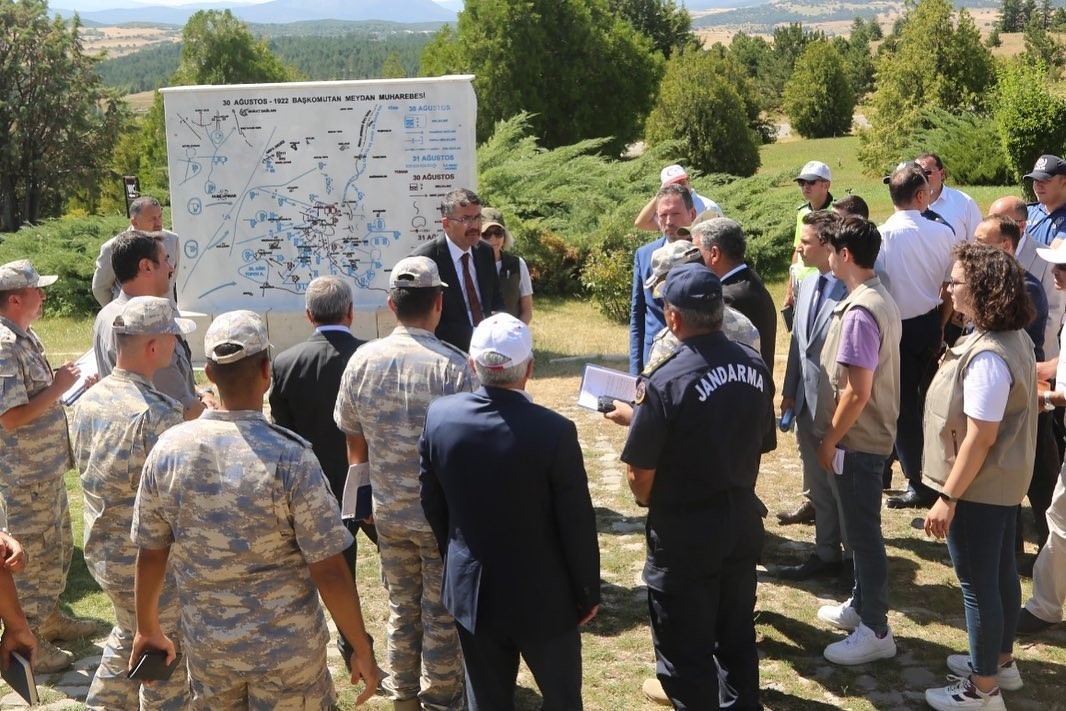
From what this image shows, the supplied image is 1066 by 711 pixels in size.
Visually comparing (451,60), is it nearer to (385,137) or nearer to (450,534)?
(385,137)

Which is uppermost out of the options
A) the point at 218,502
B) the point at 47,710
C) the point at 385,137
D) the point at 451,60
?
the point at 451,60

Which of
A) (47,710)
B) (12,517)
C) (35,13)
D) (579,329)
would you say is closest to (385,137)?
(579,329)

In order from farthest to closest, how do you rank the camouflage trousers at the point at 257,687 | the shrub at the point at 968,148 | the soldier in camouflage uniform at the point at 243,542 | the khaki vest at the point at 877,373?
1. the shrub at the point at 968,148
2. the khaki vest at the point at 877,373
3. the camouflage trousers at the point at 257,687
4. the soldier in camouflage uniform at the point at 243,542

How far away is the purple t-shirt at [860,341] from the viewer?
14.6 ft

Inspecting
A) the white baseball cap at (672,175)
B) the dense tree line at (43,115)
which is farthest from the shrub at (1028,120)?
the dense tree line at (43,115)

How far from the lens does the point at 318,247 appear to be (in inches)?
414

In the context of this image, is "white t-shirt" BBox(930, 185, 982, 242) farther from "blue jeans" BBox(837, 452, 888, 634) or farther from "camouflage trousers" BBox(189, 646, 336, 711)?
"camouflage trousers" BBox(189, 646, 336, 711)

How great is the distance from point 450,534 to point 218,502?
0.81m

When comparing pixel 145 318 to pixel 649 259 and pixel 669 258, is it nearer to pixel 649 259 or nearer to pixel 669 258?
pixel 669 258

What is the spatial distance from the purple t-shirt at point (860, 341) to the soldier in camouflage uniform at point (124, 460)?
270cm

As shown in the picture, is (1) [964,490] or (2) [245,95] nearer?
(1) [964,490]

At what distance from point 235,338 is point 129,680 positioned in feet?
5.22

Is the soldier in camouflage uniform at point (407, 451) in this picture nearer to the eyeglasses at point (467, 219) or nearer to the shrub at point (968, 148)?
the eyeglasses at point (467, 219)

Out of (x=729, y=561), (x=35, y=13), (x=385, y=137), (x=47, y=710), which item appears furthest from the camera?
(x=35, y=13)
